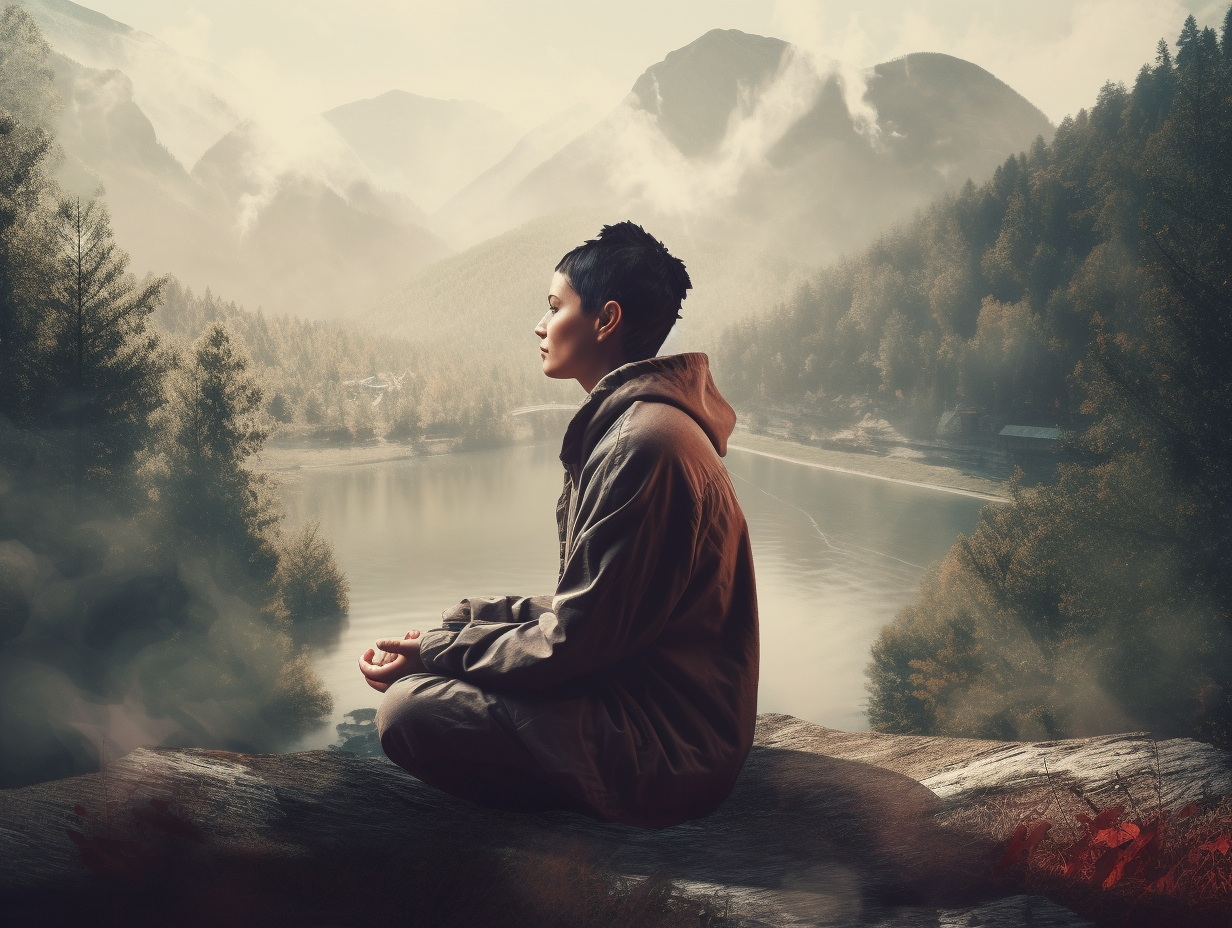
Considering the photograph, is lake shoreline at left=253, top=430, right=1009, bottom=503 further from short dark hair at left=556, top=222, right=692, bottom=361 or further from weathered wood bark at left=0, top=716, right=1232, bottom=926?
short dark hair at left=556, top=222, right=692, bottom=361

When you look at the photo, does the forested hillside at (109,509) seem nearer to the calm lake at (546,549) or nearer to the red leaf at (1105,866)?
the calm lake at (546,549)

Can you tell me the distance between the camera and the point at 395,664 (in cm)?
187

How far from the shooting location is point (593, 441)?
5.75ft

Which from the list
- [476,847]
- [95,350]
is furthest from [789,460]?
[476,847]

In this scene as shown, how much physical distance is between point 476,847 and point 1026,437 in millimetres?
28872

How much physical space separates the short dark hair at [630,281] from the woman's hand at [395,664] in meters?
0.84

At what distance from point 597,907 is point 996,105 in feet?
161

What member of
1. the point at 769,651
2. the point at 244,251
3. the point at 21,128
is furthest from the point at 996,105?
the point at 21,128

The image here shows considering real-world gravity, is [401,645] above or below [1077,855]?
above

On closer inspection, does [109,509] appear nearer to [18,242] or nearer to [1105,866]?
[18,242]

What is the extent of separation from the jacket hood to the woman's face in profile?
5.1 inches

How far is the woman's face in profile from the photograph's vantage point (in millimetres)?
1884

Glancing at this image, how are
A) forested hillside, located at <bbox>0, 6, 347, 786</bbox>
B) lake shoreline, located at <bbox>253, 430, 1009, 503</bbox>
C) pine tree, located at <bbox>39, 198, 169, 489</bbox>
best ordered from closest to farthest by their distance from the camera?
forested hillside, located at <bbox>0, 6, 347, 786</bbox>
pine tree, located at <bbox>39, 198, 169, 489</bbox>
lake shoreline, located at <bbox>253, 430, 1009, 503</bbox>

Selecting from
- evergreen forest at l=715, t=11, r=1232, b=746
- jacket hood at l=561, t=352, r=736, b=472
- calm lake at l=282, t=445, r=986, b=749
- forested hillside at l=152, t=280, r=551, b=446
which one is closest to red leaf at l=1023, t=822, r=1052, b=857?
jacket hood at l=561, t=352, r=736, b=472
